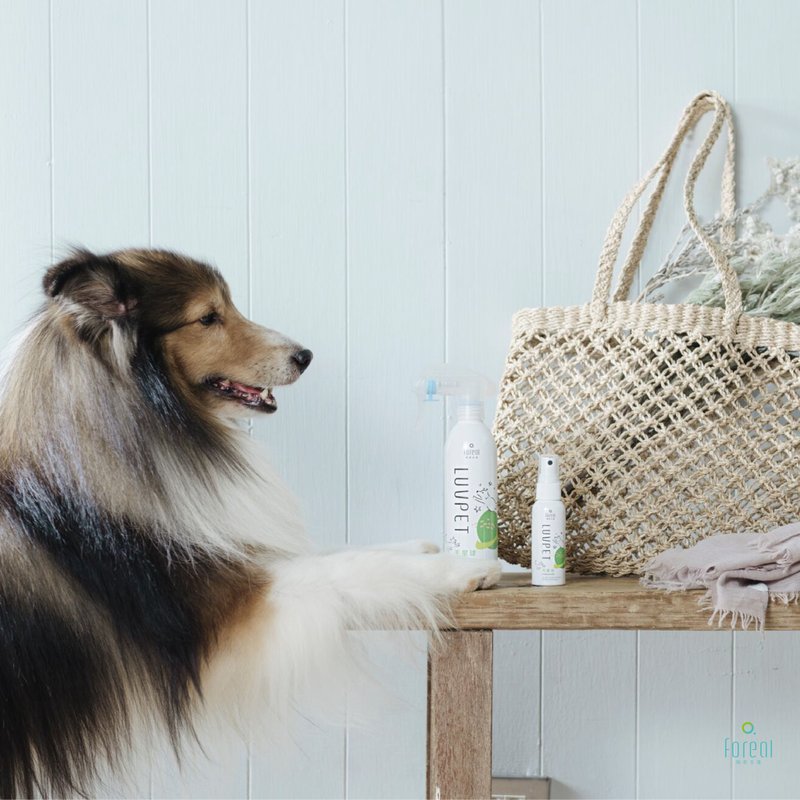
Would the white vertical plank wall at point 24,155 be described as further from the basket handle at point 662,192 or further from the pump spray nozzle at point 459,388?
the basket handle at point 662,192

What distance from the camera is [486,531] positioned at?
125 cm

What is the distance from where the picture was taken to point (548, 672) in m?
1.58

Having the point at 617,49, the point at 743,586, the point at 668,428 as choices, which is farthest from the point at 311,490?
the point at 617,49

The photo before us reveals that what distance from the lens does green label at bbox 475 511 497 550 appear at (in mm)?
1247

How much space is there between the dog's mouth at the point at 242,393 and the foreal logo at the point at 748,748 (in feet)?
3.21

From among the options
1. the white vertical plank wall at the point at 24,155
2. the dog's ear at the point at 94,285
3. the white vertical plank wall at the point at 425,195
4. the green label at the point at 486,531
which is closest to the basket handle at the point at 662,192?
the white vertical plank wall at the point at 425,195

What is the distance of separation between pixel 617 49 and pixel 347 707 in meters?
1.15

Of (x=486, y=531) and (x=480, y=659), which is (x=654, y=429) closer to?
(x=486, y=531)

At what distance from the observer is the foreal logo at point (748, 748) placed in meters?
1.57

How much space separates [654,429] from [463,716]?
1.59 ft

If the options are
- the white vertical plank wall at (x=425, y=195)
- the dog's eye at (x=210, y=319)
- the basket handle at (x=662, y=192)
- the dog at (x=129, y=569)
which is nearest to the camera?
the dog at (x=129, y=569)

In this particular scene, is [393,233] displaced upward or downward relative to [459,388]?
upward

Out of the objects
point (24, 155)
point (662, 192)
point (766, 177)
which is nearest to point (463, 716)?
point (662, 192)

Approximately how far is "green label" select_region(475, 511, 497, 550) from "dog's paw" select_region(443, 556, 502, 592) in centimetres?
4
